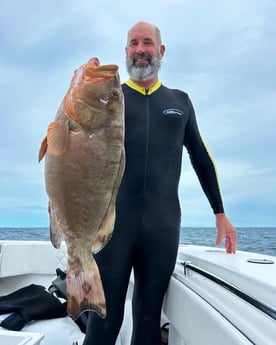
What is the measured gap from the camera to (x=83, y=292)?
1.26 meters

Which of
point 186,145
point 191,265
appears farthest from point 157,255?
point 186,145

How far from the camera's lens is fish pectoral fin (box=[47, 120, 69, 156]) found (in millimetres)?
1142

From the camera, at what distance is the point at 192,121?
2209 millimetres

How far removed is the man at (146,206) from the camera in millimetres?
1790

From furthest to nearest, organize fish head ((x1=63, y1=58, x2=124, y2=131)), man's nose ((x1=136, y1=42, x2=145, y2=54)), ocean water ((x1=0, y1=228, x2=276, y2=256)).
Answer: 1. ocean water ((x1=0, y1=228, x2=276, y2=256))
2. man's nose ((x1=136, y1=42, x2=145, y2=54))
3. fish head ((x1=63, y1=58, x2=124, y2=131))

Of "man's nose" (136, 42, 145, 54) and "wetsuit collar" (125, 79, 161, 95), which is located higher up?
"man's nose" (136, 42, 145, 54)

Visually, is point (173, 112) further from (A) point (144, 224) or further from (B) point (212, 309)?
(B) point (212, 309)

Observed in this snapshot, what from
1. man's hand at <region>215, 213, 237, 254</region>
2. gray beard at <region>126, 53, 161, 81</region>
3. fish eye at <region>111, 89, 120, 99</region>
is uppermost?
gray beard at <region>126, 53, 161, 81</region>

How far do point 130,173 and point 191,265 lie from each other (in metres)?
0.66

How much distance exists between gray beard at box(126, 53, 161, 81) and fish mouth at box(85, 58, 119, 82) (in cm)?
73

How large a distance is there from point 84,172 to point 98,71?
1.28 feet

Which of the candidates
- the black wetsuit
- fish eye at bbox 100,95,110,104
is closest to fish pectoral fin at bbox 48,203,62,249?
fish eye at bbox 100,95,110,104

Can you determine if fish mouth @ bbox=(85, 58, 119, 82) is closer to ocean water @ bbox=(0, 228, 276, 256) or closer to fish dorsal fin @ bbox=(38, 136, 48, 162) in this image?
fish dorsal fin @ bbox=(38, 136, 48, 162)


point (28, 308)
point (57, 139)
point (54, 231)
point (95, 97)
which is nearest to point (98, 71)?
point (95, 97)
